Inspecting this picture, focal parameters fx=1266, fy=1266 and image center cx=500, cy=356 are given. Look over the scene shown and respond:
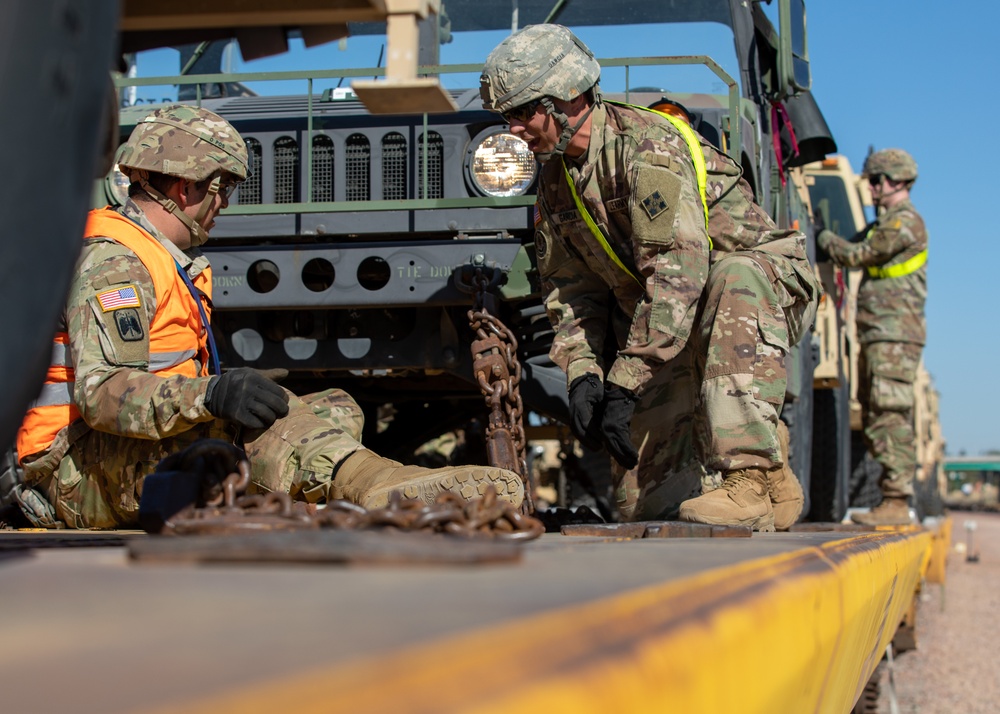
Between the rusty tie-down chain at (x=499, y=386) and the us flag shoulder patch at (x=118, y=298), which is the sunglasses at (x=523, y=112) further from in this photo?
the us flag shoulder patch at (x=118, y=298)

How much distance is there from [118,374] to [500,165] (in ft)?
6.29

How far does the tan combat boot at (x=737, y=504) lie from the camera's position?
2939 millimetres

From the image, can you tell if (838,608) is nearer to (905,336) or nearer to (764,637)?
(764,637)

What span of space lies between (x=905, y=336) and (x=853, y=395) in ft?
4.43

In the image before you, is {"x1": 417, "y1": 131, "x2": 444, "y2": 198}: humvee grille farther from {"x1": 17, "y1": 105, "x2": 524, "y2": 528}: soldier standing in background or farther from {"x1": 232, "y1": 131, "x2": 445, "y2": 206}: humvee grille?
{"x1": 17, "y1": 105, "x2": 524, "y2": 528}: soldier standing in background

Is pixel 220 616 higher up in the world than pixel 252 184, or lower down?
lower down

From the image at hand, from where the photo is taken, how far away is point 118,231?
3.00 meters

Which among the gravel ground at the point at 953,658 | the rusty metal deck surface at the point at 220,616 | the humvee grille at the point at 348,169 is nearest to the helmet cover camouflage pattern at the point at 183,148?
the humvee grille at the point at 348,169

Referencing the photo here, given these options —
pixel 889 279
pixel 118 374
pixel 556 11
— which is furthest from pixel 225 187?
pixel 889 279

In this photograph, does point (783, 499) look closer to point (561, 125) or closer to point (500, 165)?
point (561, 125)

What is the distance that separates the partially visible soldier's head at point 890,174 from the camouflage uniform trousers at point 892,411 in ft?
2.86

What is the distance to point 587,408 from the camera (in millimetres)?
3279

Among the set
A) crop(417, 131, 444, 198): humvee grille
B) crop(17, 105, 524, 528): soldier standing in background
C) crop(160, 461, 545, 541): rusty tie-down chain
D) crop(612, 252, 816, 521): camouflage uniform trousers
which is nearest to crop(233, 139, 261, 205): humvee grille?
crop(417, 131, 444, 198): humvee grille

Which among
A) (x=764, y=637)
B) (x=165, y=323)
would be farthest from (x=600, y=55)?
(x=764, y=637)
